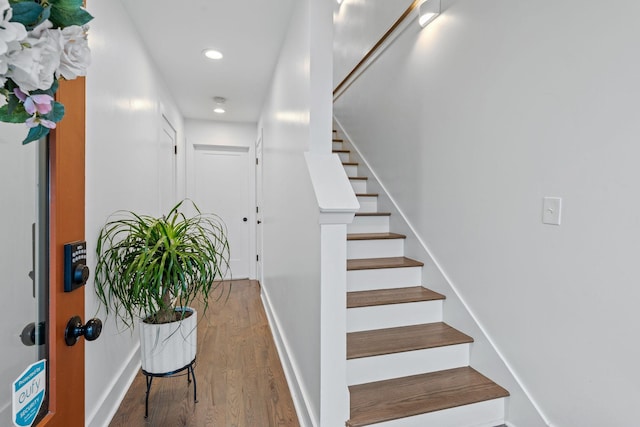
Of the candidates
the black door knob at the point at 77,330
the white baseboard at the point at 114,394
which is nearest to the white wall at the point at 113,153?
the white baseboard at the point at 114,394

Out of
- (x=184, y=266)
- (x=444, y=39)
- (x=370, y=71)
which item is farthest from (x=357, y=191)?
(x=184, y=266)

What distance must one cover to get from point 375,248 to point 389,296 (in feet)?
1.60

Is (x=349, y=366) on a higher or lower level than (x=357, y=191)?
lower

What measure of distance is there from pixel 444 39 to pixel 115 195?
2.25 m

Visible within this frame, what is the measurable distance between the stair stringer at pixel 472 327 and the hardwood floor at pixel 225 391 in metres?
1.07

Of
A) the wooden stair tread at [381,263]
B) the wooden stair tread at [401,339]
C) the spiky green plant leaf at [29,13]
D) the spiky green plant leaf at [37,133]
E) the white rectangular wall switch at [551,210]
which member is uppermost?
the spiky green plant leaf at [29,13]

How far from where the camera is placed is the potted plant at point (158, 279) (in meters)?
1.60

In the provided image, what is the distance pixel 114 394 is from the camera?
1.84m

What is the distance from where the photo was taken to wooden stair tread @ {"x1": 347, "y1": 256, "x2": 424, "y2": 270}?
7.12ft

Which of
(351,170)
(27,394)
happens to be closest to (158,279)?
(27,394)

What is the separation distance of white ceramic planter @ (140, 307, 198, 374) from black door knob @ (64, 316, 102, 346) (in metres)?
1.03

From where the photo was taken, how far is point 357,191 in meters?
3.20

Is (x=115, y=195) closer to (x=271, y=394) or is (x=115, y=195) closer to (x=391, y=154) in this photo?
(x=271, y=394)

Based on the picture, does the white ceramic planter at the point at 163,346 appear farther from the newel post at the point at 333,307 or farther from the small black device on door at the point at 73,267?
the small black device on door at the point at 73,267
